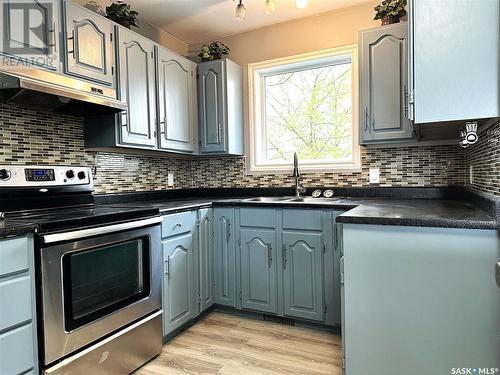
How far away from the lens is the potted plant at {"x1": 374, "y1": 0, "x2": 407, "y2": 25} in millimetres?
2250

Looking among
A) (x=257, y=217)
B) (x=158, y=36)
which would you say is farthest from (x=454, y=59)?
(x=158, y=36)

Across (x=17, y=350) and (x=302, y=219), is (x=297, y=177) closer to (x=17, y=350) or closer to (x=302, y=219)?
(x=302, y=219)

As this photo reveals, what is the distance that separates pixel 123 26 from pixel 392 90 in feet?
6.25

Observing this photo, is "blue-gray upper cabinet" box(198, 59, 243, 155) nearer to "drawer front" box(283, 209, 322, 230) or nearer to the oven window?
"drawer front" box(283, 209, 322, 230)

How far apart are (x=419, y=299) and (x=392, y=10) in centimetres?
190

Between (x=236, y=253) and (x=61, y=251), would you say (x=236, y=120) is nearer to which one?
(x=236, y=253)

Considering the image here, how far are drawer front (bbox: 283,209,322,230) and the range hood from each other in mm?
1290

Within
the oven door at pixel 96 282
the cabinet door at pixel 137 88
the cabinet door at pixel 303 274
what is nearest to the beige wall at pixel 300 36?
the cabinet door at pixel 137 88

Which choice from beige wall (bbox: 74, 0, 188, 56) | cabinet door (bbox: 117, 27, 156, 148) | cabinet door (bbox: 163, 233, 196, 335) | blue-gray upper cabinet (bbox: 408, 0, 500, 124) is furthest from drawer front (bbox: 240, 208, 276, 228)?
beige wall (bbox: 74, 0, 188, 56)

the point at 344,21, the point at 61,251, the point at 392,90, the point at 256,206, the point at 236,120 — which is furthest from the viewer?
the point at 236,120

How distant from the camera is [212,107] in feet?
9.68

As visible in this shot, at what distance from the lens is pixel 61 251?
148 centimetres

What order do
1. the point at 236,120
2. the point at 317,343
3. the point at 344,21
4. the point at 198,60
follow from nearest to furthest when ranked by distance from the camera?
1. the point at 317,343
2. the point at 344,21
3. the point at 236,120
4. the point at 198,60

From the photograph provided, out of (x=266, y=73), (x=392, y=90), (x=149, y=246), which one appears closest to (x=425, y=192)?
(x=392, y=90)
